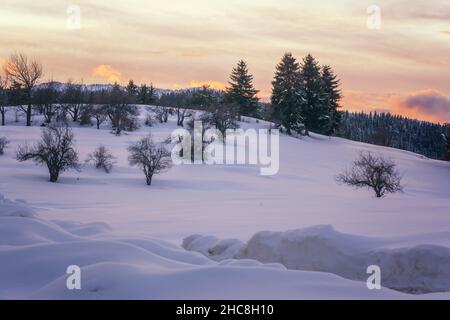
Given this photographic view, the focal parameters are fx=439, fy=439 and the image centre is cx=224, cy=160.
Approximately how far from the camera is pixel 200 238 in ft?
33.8

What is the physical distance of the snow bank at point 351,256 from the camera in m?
7.03

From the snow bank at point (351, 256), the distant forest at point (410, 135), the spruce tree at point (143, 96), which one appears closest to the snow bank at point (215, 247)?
the snow bank at point (351, 256)

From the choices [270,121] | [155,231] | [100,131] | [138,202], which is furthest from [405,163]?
[155,231]

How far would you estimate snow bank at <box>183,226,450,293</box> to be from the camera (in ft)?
23.1

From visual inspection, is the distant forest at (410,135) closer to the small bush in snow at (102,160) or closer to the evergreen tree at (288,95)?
the evergreen tree at (288,95)

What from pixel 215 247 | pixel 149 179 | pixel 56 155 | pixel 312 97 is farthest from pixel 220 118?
pixel 215 247

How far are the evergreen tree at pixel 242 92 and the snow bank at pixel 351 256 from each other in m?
60.9

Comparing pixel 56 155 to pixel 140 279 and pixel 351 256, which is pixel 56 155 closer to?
pixel 351 256

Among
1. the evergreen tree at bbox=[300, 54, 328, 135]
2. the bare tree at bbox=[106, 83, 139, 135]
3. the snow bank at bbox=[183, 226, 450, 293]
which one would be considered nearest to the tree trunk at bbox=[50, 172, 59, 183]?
the snow bank at bbox=[183, 226, 450, 293]

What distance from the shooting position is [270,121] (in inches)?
2486

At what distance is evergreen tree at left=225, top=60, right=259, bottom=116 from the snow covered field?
3818 centimetres

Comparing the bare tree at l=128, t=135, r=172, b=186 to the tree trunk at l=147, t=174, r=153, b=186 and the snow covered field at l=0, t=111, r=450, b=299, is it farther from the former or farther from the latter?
the snow covered field at l=0, t=111, r=450, b=299

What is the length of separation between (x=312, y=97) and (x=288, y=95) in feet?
18.6

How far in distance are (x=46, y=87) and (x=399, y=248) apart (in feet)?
190
